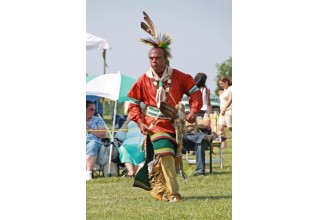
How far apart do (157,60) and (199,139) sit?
1162 millimetres

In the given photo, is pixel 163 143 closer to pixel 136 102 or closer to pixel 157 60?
pixel 136 102

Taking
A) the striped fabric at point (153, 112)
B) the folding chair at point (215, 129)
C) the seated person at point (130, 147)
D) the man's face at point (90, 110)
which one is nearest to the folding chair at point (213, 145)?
the folding chair at point (215, 129)

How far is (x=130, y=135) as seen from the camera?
10945 millimetres

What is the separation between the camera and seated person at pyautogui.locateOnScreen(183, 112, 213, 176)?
31.6ft

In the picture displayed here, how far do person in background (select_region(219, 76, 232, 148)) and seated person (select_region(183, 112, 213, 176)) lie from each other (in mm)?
209

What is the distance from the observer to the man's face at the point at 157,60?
891 centimetres

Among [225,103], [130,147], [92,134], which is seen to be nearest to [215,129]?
[225,103]

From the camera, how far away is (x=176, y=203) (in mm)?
8953

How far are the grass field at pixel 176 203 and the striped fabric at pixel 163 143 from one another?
0.34m

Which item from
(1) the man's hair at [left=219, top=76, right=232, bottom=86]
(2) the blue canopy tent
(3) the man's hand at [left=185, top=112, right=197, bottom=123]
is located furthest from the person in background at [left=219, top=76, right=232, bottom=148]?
(2) the blue canopy tent
